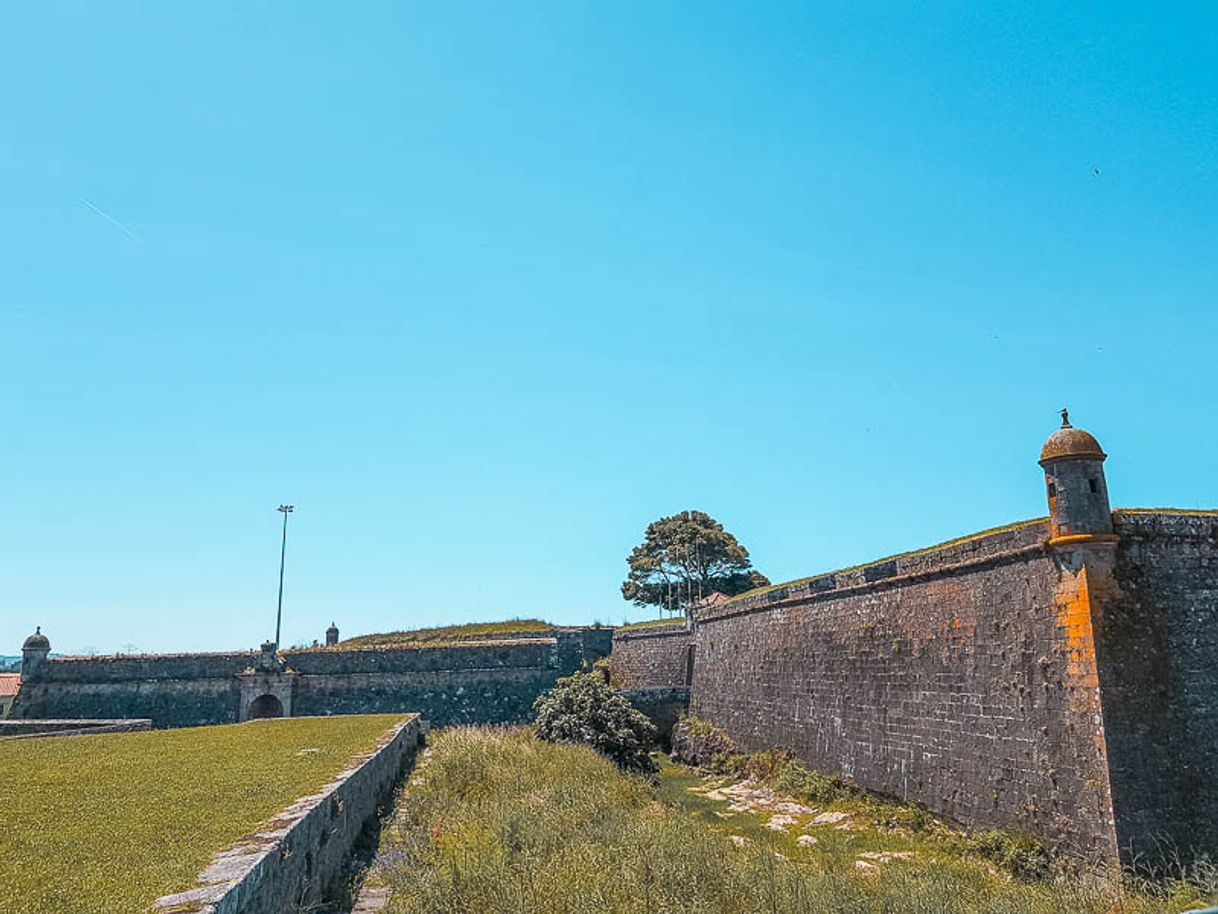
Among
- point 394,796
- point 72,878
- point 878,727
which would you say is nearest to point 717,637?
point 878,727

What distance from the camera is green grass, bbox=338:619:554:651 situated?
38438 mm

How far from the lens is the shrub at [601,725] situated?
20250 millimetres

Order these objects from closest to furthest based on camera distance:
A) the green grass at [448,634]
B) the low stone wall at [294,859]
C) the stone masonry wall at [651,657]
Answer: the low stone wall at [294,859] < the stone masonry wall at [651,657] < the green grass at [448,634]

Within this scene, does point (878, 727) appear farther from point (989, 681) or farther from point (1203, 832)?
point (1203, 832)

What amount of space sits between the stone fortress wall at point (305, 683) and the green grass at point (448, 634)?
7.11m

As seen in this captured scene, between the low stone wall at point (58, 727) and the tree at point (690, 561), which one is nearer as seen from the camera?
the low stone wall at point (58, 727)

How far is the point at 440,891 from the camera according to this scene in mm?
6492

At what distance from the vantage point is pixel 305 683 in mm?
30297

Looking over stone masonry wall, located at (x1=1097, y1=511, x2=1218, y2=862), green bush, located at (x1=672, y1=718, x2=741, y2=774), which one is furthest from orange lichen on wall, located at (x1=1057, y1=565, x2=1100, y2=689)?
green bush, located at (x1=672, y1=718, x2=741, y2=774)

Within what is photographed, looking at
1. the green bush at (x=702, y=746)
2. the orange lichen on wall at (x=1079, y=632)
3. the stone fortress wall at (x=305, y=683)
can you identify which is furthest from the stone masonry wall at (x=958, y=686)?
the stone fortress wall at (x=305, y=683)

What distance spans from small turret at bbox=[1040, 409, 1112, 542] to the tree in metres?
36.1

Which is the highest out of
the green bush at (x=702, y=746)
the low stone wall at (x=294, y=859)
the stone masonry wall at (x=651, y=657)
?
the stone masonry wall at (x=651, y=657)

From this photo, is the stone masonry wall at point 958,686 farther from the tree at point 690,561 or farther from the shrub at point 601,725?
the tree at point 690,561

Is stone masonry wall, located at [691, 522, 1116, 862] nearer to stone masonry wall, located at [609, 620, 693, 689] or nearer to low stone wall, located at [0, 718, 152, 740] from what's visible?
stone masonry wall, located at [609, 620, 693, 689]
